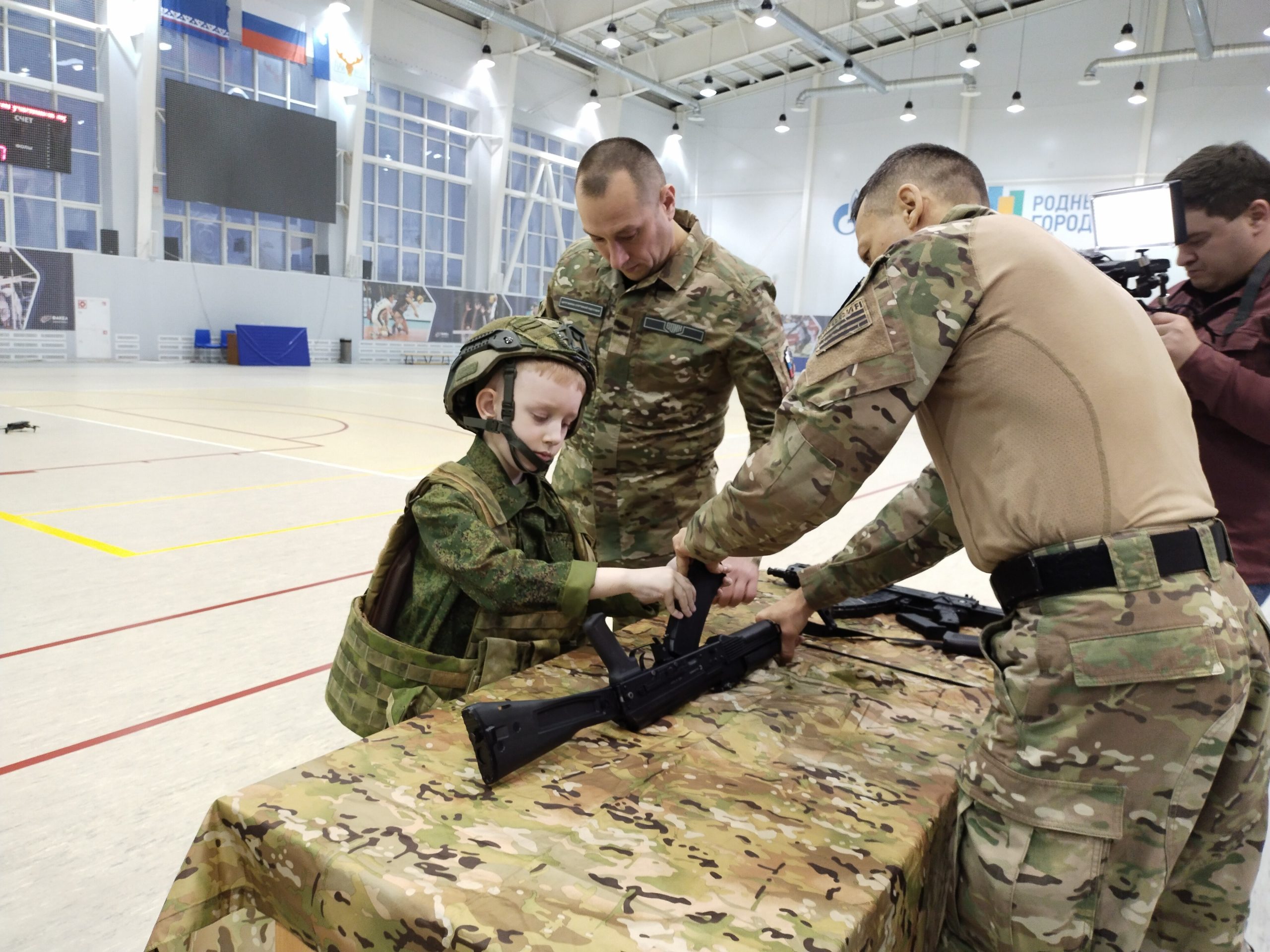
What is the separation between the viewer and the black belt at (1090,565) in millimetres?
1151

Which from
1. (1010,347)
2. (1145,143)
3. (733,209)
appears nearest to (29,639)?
(1010,347)

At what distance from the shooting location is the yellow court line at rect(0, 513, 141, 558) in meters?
4.27

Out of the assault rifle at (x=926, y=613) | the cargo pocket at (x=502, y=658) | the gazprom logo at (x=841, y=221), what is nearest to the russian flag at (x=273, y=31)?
the gazprom logo at (x=841, y=221)

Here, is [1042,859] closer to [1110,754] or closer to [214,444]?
[1110,754]

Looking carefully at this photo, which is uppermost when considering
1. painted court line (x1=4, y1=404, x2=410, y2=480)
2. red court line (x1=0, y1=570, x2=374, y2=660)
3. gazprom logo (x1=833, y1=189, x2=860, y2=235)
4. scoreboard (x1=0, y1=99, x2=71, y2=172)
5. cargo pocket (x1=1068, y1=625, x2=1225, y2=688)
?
gazprom logo (x1=833, y1=189, x2=860, y2=235)

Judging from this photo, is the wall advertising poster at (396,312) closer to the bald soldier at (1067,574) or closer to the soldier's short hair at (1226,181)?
the soldier's short hair at (1226,181)

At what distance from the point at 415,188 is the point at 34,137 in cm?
774

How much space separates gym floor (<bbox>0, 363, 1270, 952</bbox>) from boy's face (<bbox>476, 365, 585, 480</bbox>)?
127 cm

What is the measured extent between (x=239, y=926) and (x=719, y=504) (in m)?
0.90

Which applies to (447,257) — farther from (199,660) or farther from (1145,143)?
(199,660)

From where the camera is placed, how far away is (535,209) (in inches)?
902

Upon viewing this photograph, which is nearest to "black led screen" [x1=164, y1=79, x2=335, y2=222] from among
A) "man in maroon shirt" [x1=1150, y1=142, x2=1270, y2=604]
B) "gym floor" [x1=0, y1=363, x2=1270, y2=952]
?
"gym floor" [x1=0, y1=363, x2=1270, y2=952]

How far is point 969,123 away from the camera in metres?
22.0

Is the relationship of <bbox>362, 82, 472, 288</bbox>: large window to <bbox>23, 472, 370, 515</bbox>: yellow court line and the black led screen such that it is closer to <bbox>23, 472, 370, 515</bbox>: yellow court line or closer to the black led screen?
the black led screen
